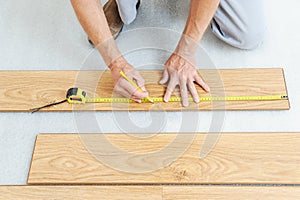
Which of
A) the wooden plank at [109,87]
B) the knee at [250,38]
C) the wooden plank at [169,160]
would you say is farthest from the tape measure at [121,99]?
the knee at [250,38]

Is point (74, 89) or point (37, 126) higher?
point (74, 89)

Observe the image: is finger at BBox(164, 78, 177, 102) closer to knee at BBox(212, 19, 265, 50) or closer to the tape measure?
the tape measure

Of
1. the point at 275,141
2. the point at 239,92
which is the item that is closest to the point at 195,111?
the point at 239,92

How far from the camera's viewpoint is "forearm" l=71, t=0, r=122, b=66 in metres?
1.52

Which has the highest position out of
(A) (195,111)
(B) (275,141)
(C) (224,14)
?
(C) (224,14)

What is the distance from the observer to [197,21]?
1.59m

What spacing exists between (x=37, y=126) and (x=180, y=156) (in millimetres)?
683

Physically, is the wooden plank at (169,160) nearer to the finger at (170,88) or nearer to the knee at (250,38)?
the finger at (170,88)

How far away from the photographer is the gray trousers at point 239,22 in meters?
1.73

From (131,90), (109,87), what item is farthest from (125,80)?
(109,87)

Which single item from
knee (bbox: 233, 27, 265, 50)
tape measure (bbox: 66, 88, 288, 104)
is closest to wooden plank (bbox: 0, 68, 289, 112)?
tape measure (bbox: 66, 88, 288, 104)

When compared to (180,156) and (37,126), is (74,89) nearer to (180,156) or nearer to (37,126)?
(37,126)

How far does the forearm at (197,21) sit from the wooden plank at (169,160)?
0.41 metres

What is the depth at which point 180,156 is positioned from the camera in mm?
1524
